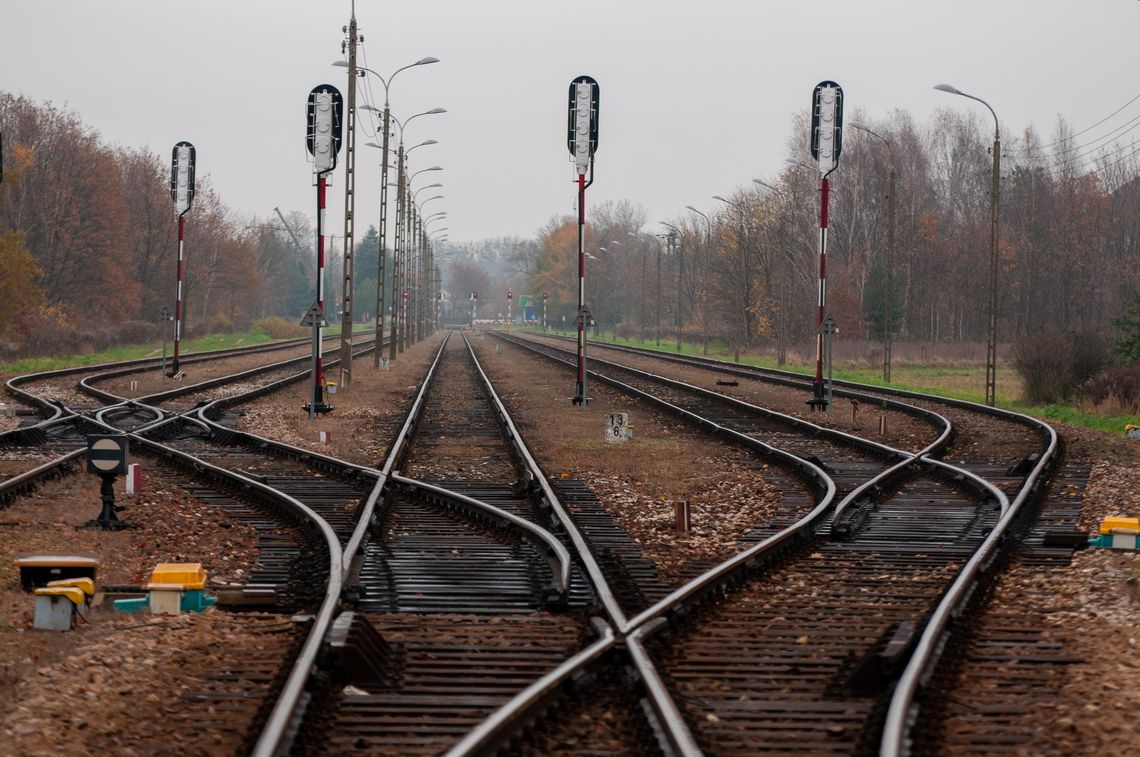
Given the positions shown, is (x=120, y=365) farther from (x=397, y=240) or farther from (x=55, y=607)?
(x=55, y=607)

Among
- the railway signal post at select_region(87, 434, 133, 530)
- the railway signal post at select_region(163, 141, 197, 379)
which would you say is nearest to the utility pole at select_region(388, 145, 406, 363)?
the railway signal post at select_region(163, 141, 197, 379)

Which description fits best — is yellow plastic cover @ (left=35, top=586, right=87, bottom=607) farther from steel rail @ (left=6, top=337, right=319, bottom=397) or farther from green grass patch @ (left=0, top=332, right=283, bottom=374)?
green grass patch @ (left=0, top=332, right=283, bottom=374)

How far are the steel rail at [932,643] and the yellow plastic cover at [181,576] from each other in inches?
185

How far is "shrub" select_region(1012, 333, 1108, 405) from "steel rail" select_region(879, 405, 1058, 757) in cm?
2367

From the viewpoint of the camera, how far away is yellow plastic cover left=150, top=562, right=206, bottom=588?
30.6ft

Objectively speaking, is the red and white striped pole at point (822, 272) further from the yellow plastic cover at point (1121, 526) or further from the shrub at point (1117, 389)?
the yellow plastic cover at point (1121, 526)

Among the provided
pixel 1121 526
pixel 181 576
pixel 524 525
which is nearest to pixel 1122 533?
pixel 1121 526

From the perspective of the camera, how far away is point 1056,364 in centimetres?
3628

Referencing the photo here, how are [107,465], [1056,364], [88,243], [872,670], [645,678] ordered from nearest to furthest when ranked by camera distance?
1. [645,678]
2. [872,670]
3. [107,465]
4. [1056,364]
5. [88,243]

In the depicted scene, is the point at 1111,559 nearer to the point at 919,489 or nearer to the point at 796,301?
the point at 919,489

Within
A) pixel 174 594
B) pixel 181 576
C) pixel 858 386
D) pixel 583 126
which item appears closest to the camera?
pixel 174 594

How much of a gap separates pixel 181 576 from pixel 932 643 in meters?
4.87

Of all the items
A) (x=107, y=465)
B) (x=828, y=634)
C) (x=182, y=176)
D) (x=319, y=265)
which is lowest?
(x=828, y=634)

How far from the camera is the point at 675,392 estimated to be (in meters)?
37.6
